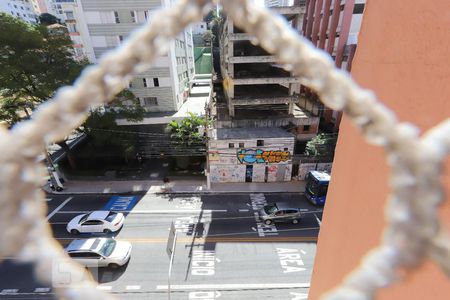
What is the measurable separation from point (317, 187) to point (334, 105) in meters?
13.6

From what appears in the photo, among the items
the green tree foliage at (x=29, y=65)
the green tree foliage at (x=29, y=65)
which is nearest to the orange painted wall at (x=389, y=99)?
the green tree foliage at (x=29, y=65)

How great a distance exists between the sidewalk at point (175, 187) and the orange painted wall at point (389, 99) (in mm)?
11256

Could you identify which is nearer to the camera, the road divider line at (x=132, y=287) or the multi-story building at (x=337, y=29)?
the road divider line at (x=132, y=287)

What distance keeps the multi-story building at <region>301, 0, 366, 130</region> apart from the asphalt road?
10424 mm

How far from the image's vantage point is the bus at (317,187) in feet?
43.8

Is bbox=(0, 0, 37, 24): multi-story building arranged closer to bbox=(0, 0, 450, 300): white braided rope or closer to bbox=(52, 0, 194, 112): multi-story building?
bbox=(52, 0, 194, 112): multi-story building

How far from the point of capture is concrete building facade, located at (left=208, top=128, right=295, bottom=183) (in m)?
14.7

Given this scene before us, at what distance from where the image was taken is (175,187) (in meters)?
15.4

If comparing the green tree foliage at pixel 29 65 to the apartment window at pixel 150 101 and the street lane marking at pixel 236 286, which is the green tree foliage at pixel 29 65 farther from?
the street lane marking at pixel 236 286

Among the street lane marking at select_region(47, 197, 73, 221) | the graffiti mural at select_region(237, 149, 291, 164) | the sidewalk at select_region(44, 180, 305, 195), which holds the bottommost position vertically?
the sidewalk at select_region(44, 180, 305, 195)

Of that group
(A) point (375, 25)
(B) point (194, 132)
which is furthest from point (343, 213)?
(B) point (194, 132)

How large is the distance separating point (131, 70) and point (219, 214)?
12669 mm

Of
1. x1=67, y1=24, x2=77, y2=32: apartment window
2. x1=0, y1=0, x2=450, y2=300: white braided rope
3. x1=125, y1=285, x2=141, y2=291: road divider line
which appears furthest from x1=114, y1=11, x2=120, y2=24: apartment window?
x1=0, y1=0, x2=450, y2=300: white braided rope

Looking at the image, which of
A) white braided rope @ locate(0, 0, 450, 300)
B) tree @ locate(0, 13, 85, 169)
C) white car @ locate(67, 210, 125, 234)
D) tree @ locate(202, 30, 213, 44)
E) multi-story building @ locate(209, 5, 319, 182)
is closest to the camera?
white braided rope @ locate(0, 0, 450, 300)
